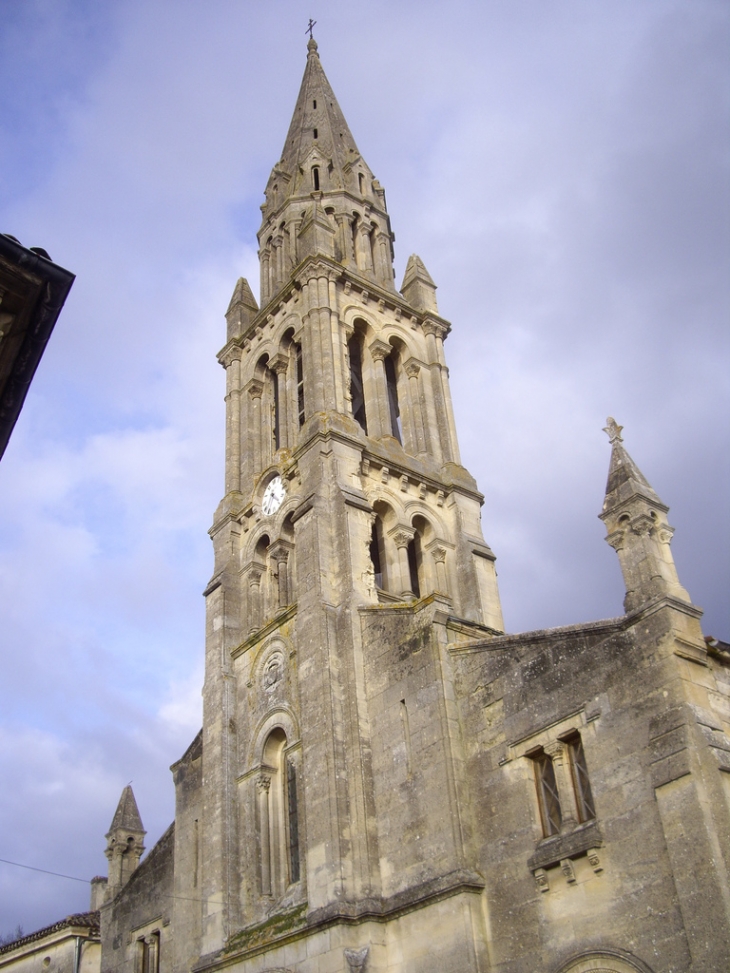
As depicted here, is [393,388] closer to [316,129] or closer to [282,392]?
[282,392]

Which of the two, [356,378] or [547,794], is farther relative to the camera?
[356,378]

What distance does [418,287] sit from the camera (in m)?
34.6

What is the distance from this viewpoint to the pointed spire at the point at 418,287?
3430 cm

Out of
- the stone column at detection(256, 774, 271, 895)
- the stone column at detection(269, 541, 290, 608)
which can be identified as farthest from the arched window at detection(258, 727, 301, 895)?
the stone column at detection(269, 541, 290, 608)

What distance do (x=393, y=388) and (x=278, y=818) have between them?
14.6m

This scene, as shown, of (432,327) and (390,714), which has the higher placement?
(432,327)

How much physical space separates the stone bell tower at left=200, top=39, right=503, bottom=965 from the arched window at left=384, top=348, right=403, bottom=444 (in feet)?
0.32

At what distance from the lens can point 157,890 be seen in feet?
90.6

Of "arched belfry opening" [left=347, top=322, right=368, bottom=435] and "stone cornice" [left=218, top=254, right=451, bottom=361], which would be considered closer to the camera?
"stone cornice" [left=218, top=254, right=451, bottom=361]

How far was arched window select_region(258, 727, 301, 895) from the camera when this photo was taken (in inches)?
928

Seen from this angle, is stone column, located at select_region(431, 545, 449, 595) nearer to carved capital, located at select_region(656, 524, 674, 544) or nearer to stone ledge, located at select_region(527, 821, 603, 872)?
carved capital, located at select_region(656, 524, 674, 544)

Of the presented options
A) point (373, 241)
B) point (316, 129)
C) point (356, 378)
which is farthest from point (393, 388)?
point (316, 129)

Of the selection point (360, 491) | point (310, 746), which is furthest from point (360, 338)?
point (310, 746)

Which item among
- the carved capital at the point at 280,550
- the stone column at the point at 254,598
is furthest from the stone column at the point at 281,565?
the stone column at the point at 254,598
